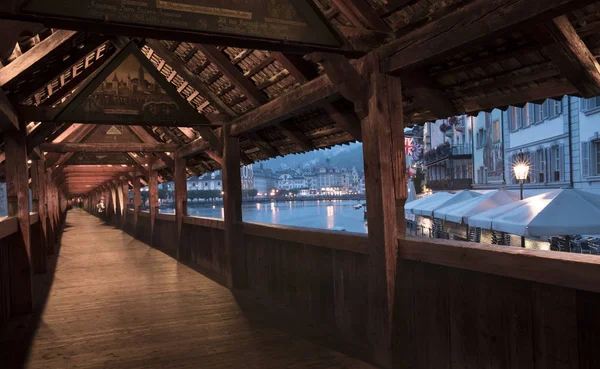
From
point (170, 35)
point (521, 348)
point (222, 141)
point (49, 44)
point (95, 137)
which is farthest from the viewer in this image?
point (95, 137)

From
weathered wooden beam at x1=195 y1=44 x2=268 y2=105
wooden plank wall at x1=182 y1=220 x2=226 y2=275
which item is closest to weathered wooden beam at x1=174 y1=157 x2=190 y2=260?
wooden plank wall at x1=182 y1=220 x2=226 y2=275

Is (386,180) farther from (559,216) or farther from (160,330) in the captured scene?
(559,216)

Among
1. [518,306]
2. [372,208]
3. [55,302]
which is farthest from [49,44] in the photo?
[518,306]

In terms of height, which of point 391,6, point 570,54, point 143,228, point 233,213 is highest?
point 391,6

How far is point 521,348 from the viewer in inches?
140

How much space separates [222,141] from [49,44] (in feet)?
11.9

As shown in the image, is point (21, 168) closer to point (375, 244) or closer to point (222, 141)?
point (222, 141)

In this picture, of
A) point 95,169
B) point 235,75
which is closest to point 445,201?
point 235,75

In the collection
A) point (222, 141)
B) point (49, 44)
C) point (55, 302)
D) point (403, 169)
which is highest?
point (49, 44)

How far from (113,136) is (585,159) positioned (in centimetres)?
1661

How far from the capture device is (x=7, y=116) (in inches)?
291

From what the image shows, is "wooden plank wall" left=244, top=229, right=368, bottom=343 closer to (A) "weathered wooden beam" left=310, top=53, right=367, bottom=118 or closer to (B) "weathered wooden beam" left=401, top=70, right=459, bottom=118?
(A) "weathered wooden beam" left=310, top=53, right=367, bottom=118

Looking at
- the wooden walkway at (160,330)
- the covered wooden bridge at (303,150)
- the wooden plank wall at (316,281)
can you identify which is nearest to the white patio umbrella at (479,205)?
the covered wooden bridge at (303,150)

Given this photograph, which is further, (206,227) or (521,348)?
(206,227)
